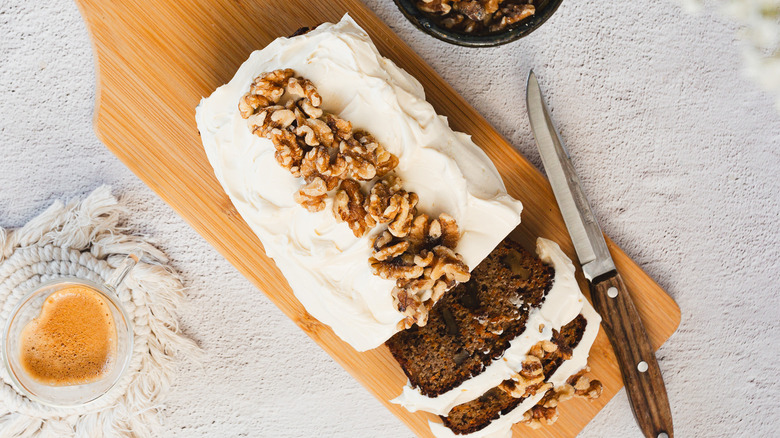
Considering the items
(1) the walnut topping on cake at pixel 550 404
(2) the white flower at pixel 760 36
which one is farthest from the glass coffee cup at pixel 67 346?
(2) the white flower at pixel 760 36

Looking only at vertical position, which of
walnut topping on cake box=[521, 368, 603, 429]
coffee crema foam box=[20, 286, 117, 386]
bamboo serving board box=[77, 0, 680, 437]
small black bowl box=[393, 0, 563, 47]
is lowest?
walnut topping on cake box=[521, 368, 603, 429]

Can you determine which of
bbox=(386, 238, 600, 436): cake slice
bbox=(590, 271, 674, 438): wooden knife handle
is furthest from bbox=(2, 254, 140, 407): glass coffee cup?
bbox=(590, 271, 674, 438): wooden knife handle

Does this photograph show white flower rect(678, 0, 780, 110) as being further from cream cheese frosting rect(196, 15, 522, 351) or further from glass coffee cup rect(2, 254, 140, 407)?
glass coffee cup rect(2, 254, 140, 407)

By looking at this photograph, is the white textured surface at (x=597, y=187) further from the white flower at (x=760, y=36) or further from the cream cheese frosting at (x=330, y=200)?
the cream cheese frosting at (x=330, y=200)

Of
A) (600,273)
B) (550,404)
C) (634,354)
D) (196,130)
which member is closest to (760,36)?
(600,273)

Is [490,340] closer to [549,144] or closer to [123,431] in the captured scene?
[549,144]

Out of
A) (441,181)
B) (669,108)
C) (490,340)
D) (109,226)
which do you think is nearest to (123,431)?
(109,226)
